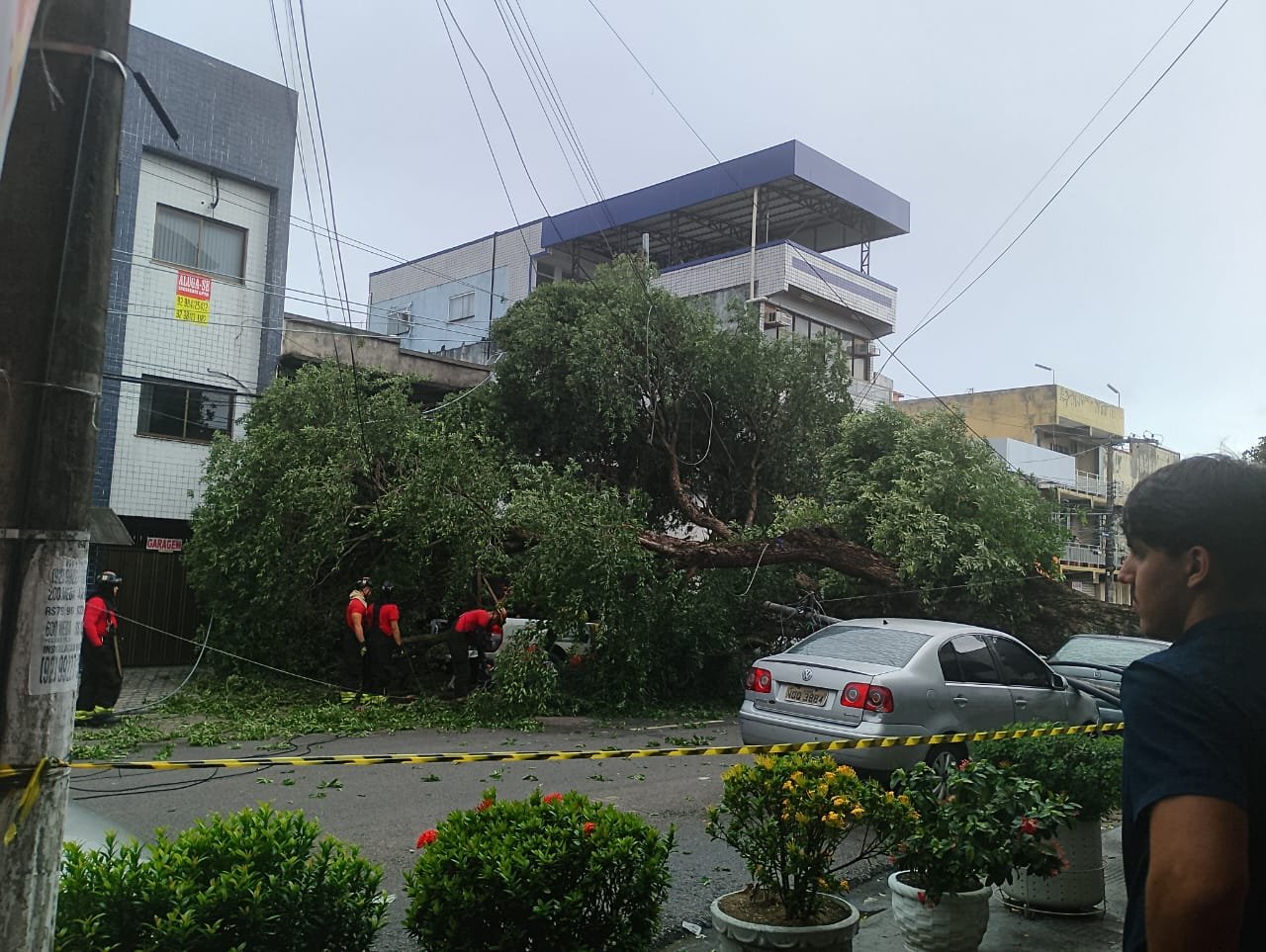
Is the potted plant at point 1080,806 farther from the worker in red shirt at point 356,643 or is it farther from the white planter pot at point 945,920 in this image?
the worker in red shirt at point 356,643

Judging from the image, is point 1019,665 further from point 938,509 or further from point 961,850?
point 938,509

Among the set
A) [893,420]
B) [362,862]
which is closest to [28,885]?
[362,862]

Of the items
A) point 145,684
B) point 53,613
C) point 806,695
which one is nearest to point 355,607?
point 145,684

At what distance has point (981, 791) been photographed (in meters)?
4.64

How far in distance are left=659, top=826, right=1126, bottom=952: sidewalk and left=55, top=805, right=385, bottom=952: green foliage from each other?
7.25ft

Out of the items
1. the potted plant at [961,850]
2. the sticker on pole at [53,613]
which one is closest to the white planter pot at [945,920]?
the potted plant at [961,850]

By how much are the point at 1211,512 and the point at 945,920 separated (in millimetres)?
3236

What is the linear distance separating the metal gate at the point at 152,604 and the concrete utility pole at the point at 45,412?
678 inches

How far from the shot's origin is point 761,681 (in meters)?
8.74

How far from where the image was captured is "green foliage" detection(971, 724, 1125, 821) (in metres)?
5.35

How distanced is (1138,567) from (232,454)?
53.8ft

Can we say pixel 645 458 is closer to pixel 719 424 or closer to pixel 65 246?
pixel 719 424

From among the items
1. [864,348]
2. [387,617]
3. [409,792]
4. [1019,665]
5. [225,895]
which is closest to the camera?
[225,895]

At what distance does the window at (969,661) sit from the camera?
856 centimetres
